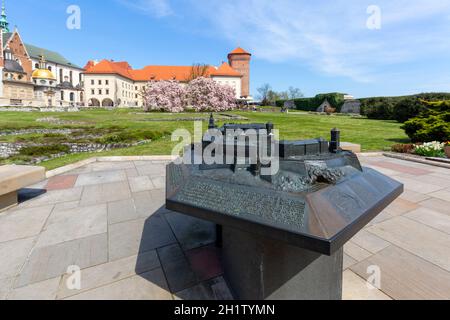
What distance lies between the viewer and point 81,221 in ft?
11.8

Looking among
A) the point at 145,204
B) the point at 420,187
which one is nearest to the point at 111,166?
the point at 145,204

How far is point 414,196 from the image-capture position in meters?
4.73

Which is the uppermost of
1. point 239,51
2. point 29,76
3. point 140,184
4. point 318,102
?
point 239,51

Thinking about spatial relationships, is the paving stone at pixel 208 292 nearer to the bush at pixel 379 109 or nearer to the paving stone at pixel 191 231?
the paving stone at pixel 191 231

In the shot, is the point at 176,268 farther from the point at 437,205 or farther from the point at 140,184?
the point at 437,205

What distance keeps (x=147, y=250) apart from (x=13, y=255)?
1.48 meters

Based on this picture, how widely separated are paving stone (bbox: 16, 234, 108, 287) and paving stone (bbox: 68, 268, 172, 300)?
0.50 metres

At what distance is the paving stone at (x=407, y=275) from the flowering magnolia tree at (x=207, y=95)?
109ft

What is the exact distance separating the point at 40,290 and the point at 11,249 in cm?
107

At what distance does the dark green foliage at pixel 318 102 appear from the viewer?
41781 millimetres

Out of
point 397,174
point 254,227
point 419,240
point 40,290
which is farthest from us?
point 397,174

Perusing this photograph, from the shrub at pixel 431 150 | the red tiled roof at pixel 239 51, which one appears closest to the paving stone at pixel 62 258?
the shrub at pixel 431 150
